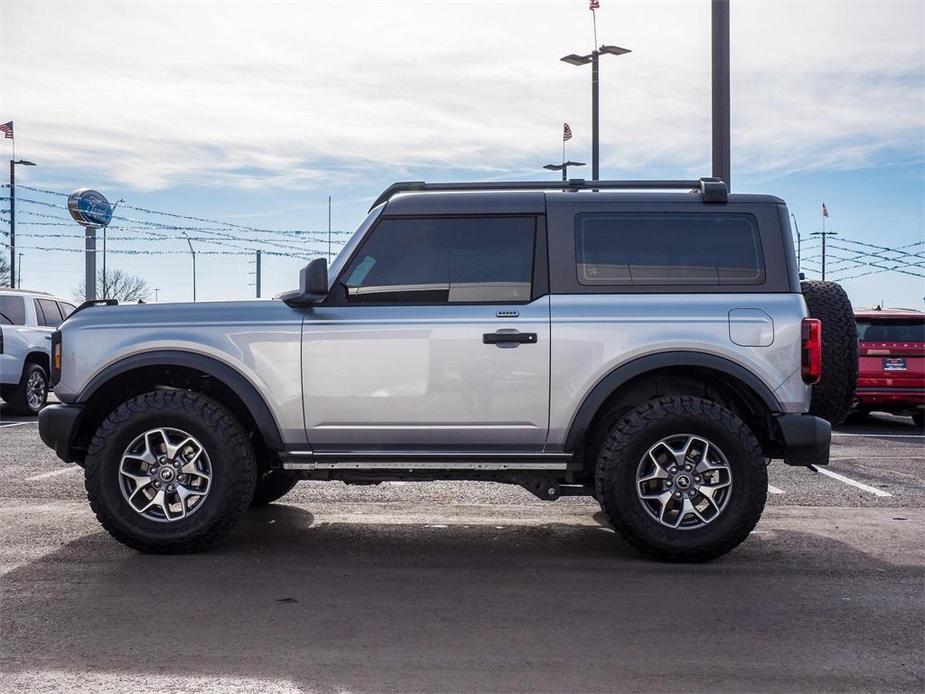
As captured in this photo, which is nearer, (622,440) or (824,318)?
(622,440)

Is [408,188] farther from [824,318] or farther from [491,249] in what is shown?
[824,318]

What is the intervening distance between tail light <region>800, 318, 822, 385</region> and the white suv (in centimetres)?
1178

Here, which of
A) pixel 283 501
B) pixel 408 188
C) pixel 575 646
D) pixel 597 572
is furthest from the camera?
pixel 283 501

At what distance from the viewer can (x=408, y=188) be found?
6238mm

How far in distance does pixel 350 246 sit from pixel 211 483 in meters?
1.59

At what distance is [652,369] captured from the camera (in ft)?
18.8

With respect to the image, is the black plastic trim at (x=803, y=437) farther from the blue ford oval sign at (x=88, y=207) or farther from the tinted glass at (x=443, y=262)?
the blue ford oval sign at (x=88, y=207)

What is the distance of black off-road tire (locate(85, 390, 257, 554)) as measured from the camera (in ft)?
18.9

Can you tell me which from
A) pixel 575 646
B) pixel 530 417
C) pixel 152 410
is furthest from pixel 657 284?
pixel 152 410

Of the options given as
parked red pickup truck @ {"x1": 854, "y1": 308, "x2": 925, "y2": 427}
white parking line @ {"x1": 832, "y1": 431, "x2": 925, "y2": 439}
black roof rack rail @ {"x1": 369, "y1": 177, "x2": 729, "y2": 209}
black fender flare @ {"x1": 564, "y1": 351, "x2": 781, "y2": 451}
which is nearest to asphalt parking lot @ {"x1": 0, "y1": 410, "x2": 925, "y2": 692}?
black fender flare @ {"x1": 564, "y1": 351, "x2": 781, "y2": 451}

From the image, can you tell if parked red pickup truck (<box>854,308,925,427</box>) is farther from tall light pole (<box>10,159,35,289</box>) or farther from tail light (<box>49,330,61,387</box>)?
tall light pole (<box>10,159,35,289</box>)

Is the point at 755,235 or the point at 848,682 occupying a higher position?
the point at 755,235

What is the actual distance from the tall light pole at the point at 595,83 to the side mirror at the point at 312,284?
1490cm

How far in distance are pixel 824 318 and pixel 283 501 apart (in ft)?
13.5
